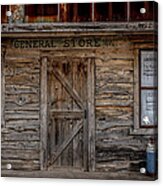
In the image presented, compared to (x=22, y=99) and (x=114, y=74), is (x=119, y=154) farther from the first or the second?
(x=22, y=99)

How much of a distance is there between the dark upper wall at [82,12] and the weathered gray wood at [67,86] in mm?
180

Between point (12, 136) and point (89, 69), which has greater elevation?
point (89, 69)

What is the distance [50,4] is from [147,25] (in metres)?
0.34

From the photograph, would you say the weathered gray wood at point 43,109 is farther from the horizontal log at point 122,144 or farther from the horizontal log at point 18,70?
the horizontal log at point 122,144

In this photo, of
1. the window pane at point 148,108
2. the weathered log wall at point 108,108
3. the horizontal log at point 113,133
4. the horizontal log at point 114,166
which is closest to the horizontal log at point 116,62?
the weathered log wall at point 108,108

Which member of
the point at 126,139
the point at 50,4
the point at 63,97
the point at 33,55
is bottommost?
the point at 126,139

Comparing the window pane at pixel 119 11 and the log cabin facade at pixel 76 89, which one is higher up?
the window pane at pixel 119 11

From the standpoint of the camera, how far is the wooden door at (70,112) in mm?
2209

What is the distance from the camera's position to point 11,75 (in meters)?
2.26

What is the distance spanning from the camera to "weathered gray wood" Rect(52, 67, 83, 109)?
2212mm

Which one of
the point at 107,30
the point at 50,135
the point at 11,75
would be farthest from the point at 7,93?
the point at 107,30

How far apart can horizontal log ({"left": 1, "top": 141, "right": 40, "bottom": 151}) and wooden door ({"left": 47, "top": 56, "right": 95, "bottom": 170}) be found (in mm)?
49

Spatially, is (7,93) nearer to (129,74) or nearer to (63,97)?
(63,97)

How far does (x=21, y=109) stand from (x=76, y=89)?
0.68ft
